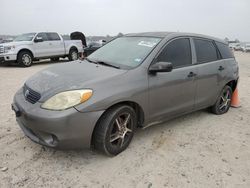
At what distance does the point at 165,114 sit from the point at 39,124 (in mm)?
1925

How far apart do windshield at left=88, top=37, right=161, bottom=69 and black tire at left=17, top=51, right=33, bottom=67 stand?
9.51m

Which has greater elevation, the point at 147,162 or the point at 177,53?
the point at 177,53

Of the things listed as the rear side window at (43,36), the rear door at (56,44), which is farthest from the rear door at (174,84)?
the rear door at (56,44)

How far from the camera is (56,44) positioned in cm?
1433

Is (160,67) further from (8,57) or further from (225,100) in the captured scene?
(8,57)

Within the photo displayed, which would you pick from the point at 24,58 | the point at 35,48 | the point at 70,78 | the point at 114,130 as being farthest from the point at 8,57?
the point at 114,130

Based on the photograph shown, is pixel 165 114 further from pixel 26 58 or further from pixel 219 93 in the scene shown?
pixel 26 58

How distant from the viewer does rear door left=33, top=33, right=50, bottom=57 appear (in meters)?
13.2

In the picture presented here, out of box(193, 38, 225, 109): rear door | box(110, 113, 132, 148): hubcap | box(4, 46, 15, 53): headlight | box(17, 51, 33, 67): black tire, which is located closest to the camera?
box(110, 113, 132, 148): hubcap

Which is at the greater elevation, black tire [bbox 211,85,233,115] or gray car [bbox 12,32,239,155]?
gray car [bbox 12,32,239,155]

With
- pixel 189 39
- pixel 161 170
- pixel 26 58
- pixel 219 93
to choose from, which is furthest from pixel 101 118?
pixel 26 58

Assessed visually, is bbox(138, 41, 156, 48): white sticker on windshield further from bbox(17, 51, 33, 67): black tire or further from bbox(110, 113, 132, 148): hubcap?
bbox(17, 51, 33, 67): black tire

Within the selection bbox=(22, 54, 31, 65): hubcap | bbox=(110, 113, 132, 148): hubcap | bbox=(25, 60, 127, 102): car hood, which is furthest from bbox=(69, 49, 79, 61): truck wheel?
bbox=(110, 113, 132, 148): hubcap

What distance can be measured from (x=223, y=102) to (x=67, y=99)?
362 centimetres
